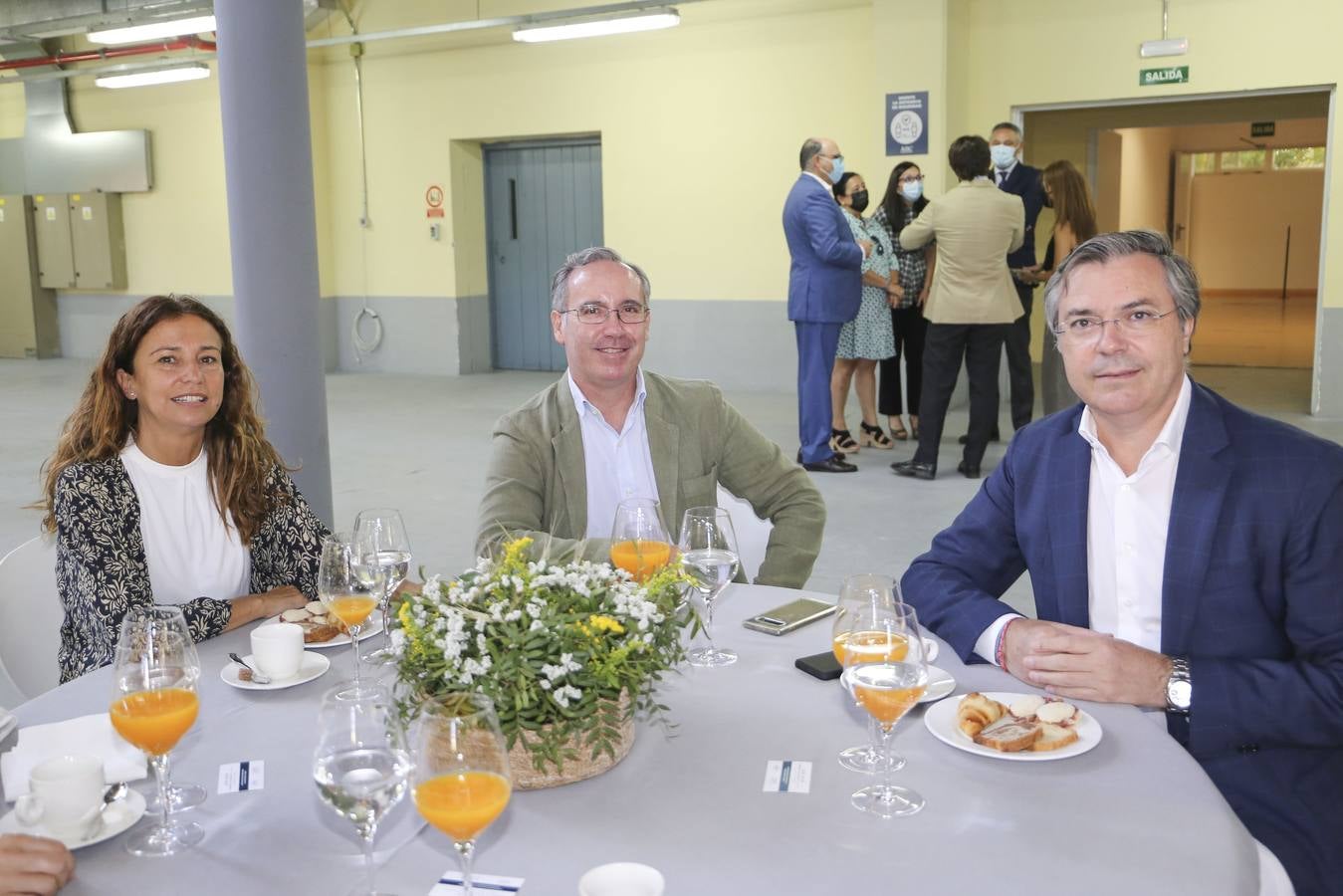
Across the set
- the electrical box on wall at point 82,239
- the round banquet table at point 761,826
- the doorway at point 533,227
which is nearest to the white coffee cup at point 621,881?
the round banquet table at point 761,826

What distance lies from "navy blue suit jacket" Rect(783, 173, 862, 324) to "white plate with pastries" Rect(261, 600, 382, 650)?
4.67m

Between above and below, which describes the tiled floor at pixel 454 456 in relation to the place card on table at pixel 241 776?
below

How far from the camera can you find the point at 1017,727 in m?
1.42

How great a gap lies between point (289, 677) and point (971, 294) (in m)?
4.92

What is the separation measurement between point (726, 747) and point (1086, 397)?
821 millimetres

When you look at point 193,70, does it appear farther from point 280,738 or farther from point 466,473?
point 280,738

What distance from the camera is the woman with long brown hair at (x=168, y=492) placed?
204cm

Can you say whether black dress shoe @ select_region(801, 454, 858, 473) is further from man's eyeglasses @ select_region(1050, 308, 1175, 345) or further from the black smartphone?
the black smartphone

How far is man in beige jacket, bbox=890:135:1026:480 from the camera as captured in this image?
599 cm

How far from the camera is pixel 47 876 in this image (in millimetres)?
1129

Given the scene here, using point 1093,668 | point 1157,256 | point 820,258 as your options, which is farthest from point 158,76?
point 1093,668

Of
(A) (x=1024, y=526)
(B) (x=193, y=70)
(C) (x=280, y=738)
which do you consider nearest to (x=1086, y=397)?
(A) (x=1024, y=526)

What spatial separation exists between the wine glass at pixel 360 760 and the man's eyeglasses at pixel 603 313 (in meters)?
1.46

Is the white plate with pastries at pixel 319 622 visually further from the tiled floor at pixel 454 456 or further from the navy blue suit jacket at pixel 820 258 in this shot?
the navy blue suit jacket at pixel 820 258
